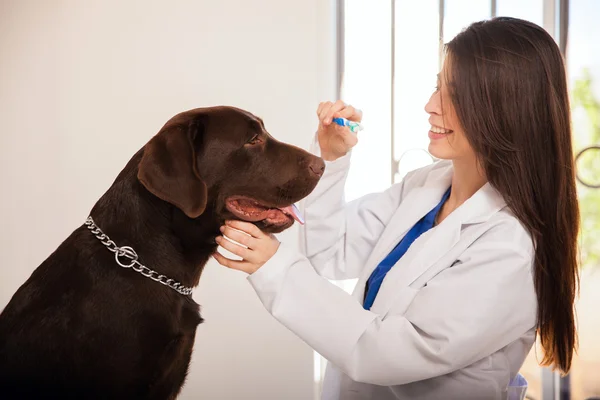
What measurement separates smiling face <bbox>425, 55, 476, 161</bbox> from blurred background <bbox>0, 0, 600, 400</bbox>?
142 centimetres

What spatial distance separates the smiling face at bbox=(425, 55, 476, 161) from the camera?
4.89 ft

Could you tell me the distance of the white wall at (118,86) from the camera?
286cm

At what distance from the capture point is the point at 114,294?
1199 millimetres

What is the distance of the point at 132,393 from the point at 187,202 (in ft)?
1.30

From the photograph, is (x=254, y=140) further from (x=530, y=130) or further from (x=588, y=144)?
(x=588, y=144)

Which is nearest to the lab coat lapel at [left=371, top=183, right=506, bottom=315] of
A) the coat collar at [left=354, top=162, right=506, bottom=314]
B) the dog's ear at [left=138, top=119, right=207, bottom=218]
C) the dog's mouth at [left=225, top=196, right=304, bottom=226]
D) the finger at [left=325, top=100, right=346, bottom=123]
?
→ the coat collar at [left=354, top=162, right=506, bottom=314]

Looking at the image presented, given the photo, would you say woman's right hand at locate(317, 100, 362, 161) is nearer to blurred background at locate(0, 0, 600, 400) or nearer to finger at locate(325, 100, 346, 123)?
finger at locate(325, 100, 346, 123)

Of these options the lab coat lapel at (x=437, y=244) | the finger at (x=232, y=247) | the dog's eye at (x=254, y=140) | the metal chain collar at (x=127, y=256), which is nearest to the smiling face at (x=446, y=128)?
the lab coat lapel at (x=437, y=244)

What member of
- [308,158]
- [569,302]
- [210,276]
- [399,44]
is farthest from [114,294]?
[399,44]

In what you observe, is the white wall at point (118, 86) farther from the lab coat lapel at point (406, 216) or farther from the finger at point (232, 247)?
the finger at point (232, 247)

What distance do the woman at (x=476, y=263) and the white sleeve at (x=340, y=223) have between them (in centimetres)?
26

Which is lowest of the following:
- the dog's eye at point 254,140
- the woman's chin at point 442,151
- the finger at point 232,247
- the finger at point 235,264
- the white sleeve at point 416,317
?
the white sleeve at point 416,317

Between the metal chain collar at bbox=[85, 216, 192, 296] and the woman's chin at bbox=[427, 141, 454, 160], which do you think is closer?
the metal chain collar at bbox=[85, 216, 192, 296]

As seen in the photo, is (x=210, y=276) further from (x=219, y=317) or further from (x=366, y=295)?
(x=366, y=295)
